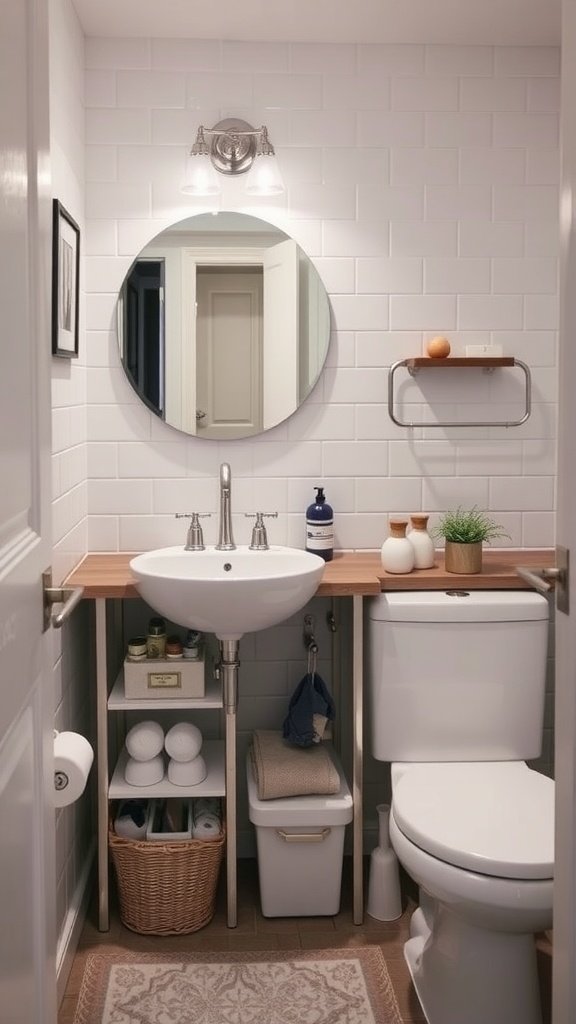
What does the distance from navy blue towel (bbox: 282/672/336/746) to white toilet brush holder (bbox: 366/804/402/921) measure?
343 mm

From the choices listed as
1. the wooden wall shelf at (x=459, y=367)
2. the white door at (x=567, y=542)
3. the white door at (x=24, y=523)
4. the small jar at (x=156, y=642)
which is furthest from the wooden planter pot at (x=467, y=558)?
the white door at (x=24, y=523)

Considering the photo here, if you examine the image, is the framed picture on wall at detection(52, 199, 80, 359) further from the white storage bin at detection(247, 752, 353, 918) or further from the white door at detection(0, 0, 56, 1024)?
the white storage bin at detection(247, 752, 353, 918)

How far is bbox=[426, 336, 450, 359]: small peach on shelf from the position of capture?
2850 mm

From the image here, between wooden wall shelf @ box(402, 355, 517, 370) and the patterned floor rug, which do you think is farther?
wooden wall shelf @ box(402, 355, 517, 370)

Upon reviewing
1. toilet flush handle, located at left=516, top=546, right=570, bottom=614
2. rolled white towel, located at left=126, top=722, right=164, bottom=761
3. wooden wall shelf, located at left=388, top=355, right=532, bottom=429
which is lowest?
rolled white towel, located at left=126, top=722, right=164, bottom=761

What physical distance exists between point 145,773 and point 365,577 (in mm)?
752

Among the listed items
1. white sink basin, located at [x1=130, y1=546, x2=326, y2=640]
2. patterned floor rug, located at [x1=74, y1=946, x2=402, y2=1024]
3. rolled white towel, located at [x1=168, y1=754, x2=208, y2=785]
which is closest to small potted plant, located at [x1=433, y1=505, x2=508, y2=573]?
white sink basin, located at [x1=130, y1=546, x2=326, y2=640]

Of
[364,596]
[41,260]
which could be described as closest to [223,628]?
[364,596]

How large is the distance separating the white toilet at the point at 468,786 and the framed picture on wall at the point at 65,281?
997 mm

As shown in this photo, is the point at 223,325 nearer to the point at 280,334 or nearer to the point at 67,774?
Result: the point at 280,334

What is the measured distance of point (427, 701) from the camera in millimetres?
2576

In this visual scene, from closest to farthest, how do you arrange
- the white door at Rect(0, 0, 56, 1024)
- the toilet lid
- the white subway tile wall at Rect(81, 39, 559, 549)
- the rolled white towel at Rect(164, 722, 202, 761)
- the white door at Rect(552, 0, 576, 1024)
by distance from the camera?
the white door at Rect(0, 0, 56, 1024)
the white door at Rect(552, 0, 576, 1024)
the toilet lid
the rolled white towel at Rect(164, 722, 202, 761)
the white subway tile wall at Rect(81, 39, 559, 549)

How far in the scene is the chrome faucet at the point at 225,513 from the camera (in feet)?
9.16

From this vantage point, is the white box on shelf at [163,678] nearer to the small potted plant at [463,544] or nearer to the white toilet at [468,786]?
the white toilet at [468,786]
